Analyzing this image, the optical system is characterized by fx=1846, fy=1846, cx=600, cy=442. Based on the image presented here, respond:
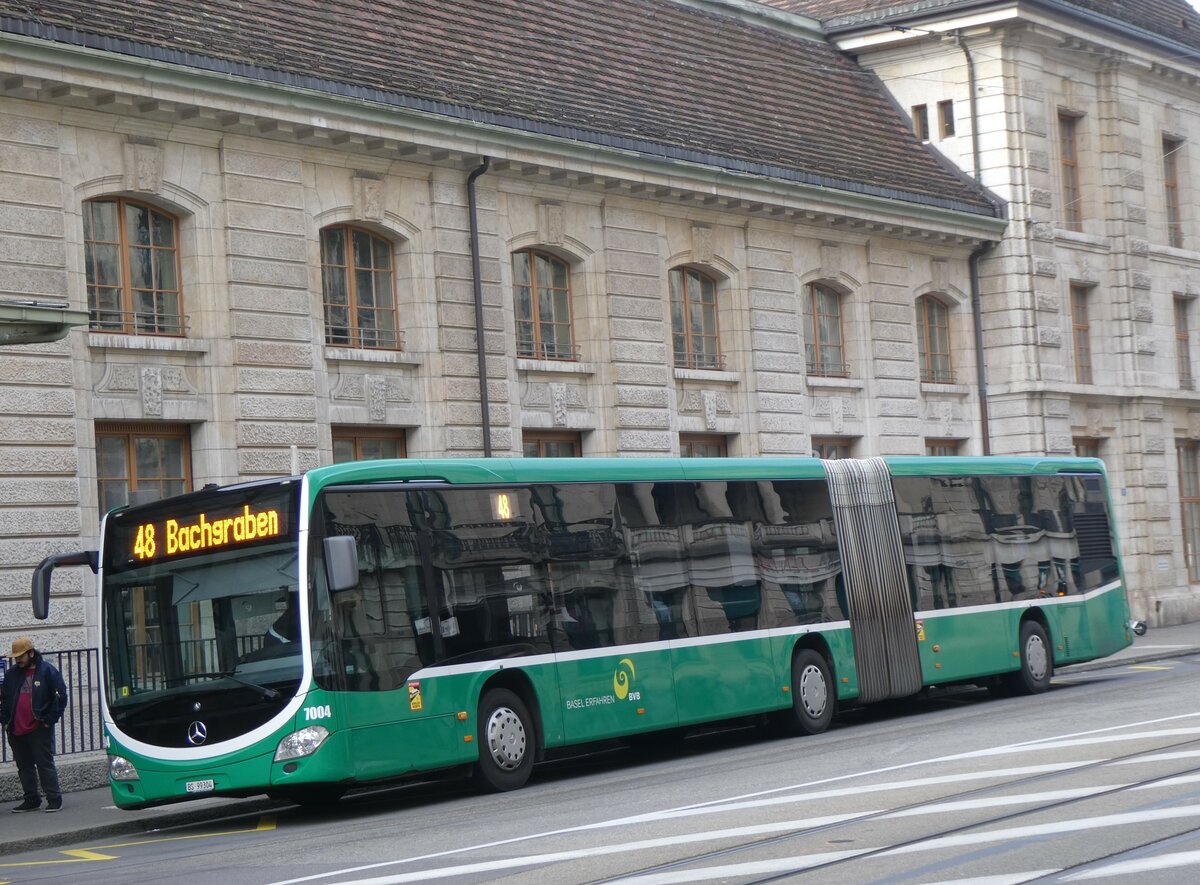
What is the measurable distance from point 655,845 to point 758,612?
8865mm

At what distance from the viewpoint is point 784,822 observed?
12.4m

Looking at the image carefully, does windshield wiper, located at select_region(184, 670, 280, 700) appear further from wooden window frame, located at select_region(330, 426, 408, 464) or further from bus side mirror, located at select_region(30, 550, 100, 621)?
wooden window frame, located at select_region(330, 426, 408, 464)

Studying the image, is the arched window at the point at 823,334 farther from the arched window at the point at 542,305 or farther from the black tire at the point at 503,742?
the black tire at the point at 503,742

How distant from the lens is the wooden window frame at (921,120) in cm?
3856

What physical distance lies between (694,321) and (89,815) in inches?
635

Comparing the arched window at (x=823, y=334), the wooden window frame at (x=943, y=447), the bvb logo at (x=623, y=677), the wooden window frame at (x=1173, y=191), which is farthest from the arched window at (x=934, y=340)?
A: the bvb logo at (x=623, y=677)

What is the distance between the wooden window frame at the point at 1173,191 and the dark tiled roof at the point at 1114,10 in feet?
7.41

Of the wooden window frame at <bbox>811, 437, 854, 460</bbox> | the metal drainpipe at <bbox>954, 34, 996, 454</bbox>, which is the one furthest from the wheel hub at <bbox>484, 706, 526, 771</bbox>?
the metal drainpipe at <bbox>954, 34, 996, 454</bbox>

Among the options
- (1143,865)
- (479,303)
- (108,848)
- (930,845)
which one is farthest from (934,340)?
(1143,865)

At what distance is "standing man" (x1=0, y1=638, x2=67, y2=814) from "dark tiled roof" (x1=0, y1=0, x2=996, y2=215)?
7.49 m

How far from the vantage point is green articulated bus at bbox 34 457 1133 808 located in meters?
15.5

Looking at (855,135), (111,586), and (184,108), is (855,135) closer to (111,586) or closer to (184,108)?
(184,108)

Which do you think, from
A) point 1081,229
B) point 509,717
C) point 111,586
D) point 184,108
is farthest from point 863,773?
point 1081,229

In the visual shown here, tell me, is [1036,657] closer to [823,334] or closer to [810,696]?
[810,696]
